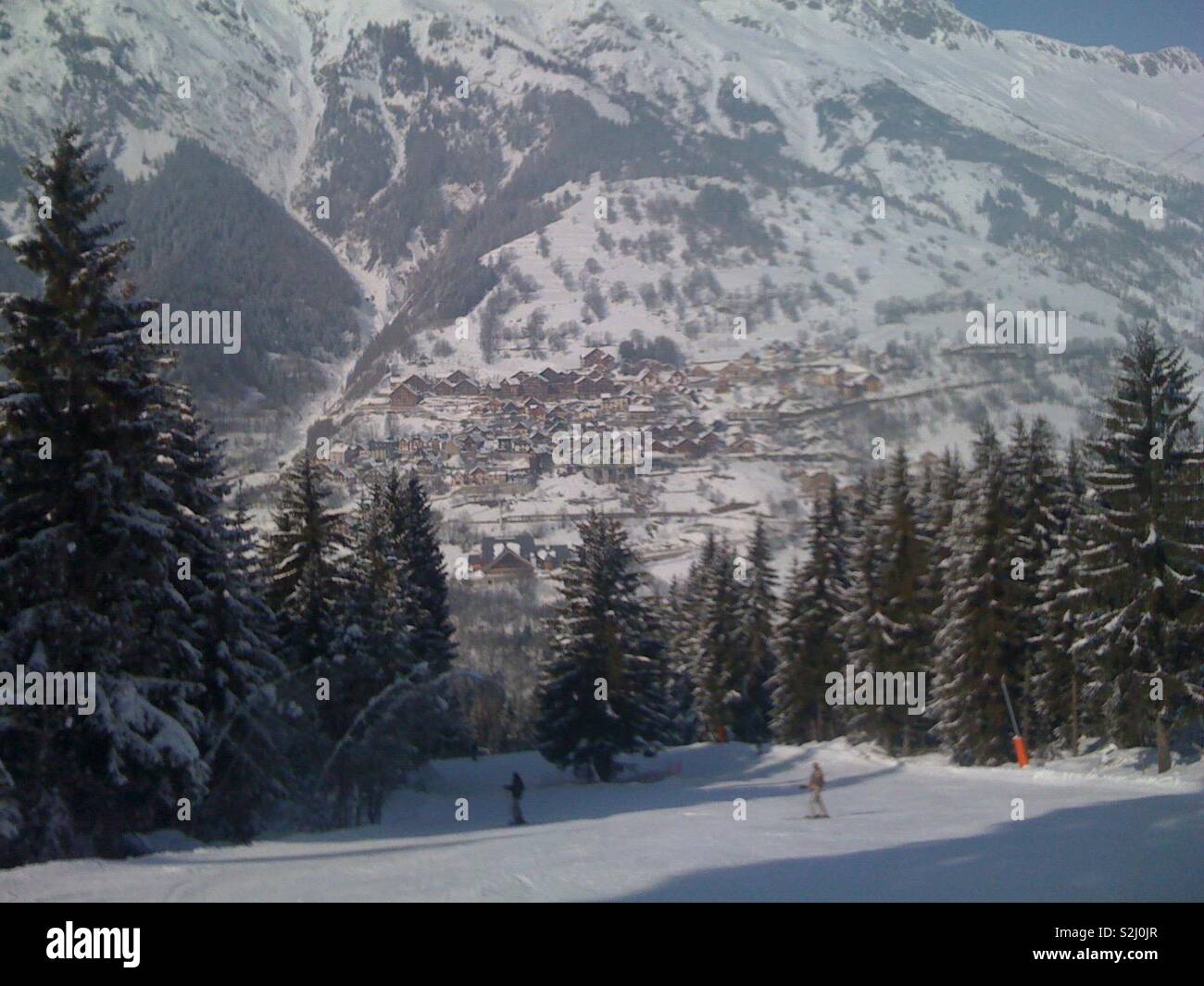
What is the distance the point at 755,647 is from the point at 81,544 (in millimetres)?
42447

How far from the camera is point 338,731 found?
3241 cm

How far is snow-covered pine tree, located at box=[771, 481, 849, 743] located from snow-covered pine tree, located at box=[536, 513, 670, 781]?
9019 millimetres

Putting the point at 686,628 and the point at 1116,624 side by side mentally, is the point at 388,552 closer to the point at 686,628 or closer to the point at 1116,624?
the point at 1116,624

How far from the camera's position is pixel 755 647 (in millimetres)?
58594

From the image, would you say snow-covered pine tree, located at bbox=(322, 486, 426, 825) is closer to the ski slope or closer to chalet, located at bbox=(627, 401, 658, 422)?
the ski slope

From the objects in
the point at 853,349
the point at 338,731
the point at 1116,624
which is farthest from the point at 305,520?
the point at 853,349

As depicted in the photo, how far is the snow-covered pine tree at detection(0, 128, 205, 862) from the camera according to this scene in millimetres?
19141

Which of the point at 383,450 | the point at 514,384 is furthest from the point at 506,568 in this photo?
the point at 514,384

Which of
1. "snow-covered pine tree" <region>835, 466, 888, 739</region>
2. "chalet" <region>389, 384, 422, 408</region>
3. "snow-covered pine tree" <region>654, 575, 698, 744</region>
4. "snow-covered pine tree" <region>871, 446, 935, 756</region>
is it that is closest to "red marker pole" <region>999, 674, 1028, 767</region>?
"snow-covered pine tree" <region>871, 446, 935, 756</region>

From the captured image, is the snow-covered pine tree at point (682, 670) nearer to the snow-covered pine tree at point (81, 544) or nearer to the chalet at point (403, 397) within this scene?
the snow-covered pine tree at point (81, 544)

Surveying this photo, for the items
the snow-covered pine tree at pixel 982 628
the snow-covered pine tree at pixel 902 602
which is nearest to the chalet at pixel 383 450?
the snow-covered pine tree at pixel 902 602

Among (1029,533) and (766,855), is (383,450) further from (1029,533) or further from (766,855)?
(766,855)

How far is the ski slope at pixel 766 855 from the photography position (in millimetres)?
12891
